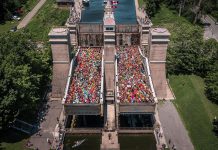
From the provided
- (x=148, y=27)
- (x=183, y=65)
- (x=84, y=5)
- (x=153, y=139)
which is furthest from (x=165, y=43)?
(x=84, y=5)

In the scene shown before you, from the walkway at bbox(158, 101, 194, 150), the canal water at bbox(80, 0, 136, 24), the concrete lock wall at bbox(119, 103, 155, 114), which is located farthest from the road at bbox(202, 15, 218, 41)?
the concrete lock wall at bbox(119, 103, 155, 114)

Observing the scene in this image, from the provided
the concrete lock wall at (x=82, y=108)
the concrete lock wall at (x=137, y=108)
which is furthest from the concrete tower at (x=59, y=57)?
the concrete lock wall at (x=137, y=108)

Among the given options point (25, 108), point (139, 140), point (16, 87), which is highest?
point (16, 87)

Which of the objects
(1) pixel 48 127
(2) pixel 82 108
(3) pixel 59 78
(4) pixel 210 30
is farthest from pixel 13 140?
(4) pixel 210 30

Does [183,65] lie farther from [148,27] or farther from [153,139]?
[153,139]

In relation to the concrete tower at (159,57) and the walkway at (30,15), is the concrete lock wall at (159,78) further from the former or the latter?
the walkway at (30,15)

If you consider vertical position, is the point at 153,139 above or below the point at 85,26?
below

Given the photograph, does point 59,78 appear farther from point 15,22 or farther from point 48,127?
point 15,22
